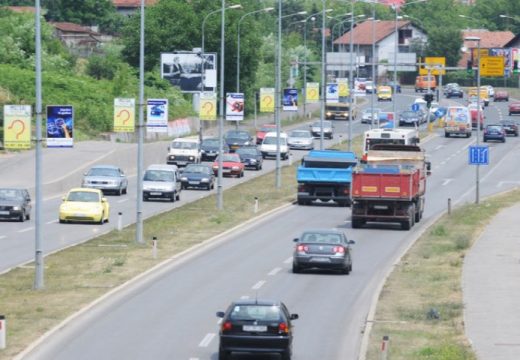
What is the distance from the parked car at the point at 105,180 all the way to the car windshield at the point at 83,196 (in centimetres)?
1221

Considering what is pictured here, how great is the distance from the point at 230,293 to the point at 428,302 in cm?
494

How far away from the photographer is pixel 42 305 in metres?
34.8

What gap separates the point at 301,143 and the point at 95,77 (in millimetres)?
25625

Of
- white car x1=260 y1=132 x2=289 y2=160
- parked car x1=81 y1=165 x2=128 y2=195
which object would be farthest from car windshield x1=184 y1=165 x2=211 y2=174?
white car x1=260 y1=132 x2=289 y2=160

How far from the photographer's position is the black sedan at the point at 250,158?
9062cm

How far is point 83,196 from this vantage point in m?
57.7

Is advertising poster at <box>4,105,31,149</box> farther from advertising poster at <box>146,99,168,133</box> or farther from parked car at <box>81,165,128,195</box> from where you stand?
parked car at <box>81,165,128,195</box>

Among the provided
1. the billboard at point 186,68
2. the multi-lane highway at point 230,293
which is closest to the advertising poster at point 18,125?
the multi-lane highway at point 230,293

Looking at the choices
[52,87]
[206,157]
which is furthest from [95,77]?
[206,157]

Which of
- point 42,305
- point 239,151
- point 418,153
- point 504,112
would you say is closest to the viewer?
point 42,305

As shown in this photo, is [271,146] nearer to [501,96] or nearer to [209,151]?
[209,151]

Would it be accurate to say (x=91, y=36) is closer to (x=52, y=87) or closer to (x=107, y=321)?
(x=52, y=87)

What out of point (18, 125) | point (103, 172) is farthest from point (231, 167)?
point (18, 125)

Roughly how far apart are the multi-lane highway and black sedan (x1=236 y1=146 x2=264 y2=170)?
23.1m
